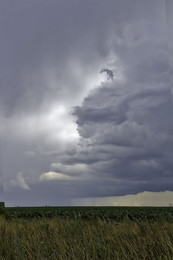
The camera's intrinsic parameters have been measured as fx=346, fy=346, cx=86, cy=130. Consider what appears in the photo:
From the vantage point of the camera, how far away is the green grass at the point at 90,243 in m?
4.99

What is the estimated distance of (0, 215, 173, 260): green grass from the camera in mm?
4992

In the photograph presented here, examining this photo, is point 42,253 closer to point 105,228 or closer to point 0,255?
point 0,255

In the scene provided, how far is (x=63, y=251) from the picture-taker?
529cm

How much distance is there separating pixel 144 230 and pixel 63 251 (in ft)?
6.25

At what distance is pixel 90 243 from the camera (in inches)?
221

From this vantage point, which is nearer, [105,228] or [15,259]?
[15,259]

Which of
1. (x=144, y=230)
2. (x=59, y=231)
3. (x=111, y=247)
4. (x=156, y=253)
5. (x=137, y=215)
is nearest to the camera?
(x=156, y=253)

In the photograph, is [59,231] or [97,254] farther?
[59,231]

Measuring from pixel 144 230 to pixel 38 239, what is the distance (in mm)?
1981

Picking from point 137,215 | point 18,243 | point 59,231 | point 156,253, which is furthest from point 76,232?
point 137,215

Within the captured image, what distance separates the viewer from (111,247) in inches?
214

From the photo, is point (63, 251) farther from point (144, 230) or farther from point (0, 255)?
point (144, 230)

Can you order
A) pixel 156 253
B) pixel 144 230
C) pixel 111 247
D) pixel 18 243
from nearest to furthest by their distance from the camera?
pixel 156 253 < pixel 111 247 < pixel 18 243 < pixel 144 230

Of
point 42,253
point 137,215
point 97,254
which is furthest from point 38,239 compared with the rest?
point 137,215
